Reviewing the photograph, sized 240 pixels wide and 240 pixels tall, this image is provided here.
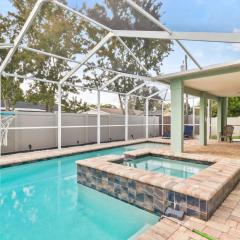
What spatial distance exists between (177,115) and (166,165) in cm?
211

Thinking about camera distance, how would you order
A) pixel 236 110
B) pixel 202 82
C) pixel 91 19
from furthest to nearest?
pixel 236 110 < pixel 202 82 < pixel 91 19

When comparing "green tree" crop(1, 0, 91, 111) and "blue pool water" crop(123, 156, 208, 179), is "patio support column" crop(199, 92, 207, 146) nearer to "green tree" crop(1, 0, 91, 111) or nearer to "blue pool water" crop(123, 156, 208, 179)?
"blue pool water" crop(123, 156, 208, 179)

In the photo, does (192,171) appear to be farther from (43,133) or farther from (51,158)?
(43,133)

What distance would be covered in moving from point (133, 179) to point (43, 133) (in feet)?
24.8

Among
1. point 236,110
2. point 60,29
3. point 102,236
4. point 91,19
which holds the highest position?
point 60,29

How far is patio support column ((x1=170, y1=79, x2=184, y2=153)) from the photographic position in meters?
8.34

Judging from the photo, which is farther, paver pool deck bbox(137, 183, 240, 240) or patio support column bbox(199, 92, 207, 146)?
patio support column bbox(199, 92, 207, 146)

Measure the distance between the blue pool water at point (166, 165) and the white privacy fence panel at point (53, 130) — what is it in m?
4.22

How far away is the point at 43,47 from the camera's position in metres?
8.11

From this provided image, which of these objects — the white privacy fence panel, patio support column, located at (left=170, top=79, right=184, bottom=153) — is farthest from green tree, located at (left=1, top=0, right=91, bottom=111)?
patio support column, located at (left=170, top=79, right=184, bottom=153)

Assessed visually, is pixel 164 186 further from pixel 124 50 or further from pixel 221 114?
pixel 221 114

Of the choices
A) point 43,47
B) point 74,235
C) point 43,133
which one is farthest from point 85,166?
point 43,133

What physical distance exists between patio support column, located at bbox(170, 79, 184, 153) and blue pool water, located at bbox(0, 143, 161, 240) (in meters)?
4.31

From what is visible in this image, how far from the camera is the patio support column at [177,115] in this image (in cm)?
834
